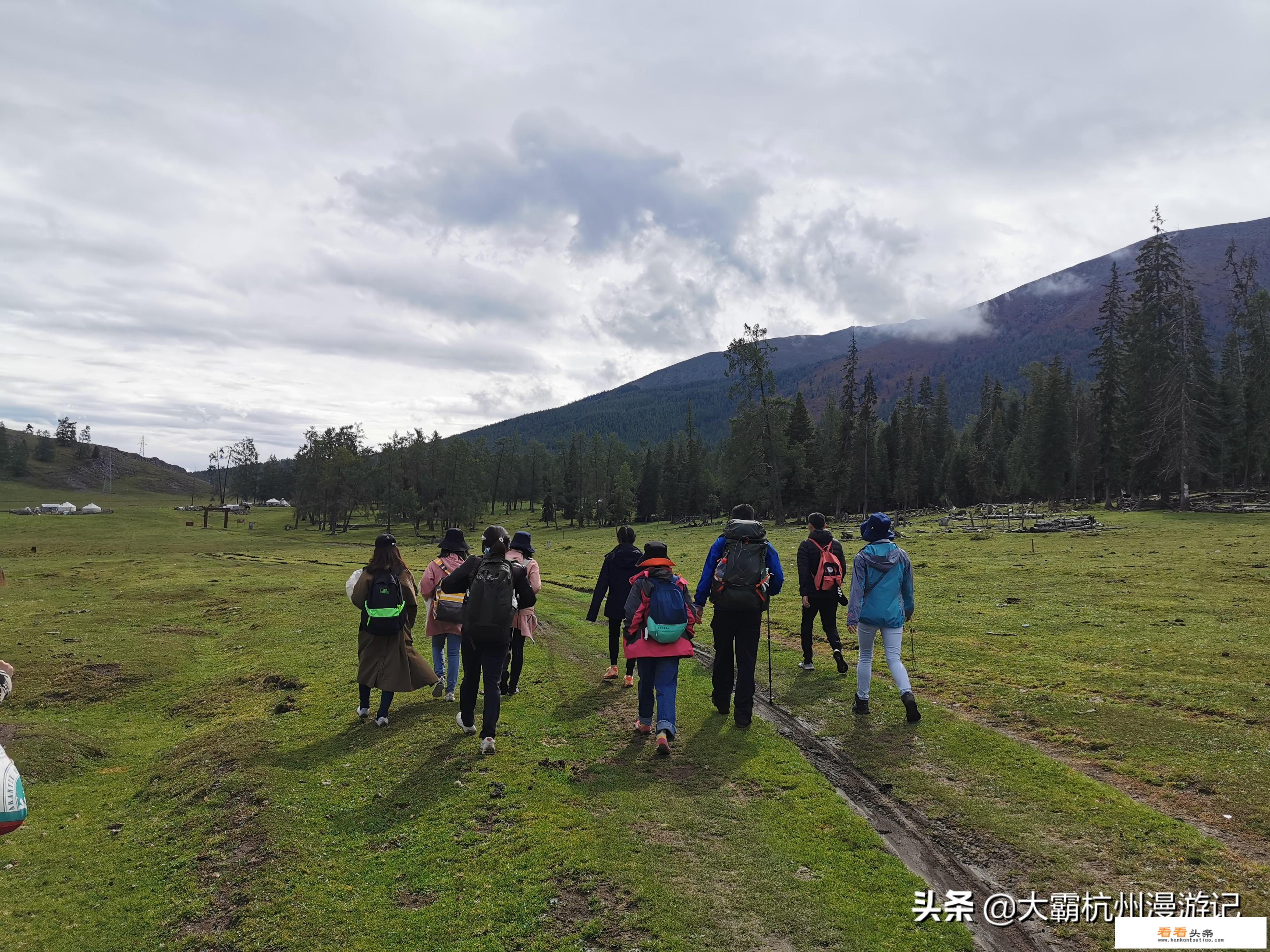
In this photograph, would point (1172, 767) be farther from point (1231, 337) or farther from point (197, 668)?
point (1231, 337)

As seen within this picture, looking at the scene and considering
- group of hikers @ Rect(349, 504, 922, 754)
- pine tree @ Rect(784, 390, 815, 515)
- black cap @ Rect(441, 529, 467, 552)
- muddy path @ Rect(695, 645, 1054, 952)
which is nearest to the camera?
muddy path @ Rect(695, 645, 1054, 952)

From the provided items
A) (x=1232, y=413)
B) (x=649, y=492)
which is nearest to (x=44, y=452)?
(x=649, y=492)

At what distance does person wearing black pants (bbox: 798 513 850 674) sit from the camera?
13.2 m

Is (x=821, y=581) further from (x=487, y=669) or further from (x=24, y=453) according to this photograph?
(x=24, y=453)

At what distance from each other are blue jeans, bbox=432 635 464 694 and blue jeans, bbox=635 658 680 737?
3.69 m

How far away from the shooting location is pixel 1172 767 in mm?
8266

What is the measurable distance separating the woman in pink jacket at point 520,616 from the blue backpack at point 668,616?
1.99 meters

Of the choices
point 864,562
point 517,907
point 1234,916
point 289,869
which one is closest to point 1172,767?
point 1234,916

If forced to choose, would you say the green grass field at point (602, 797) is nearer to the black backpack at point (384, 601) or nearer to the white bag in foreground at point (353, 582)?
the black backpack at point (384, 601)

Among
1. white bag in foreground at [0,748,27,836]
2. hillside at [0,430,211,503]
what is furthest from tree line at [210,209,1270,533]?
hillside at [0,430,211,503]

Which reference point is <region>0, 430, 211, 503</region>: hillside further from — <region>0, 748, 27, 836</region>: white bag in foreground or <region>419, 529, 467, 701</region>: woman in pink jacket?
<region>0, 748, 27, 836</region>: white bag in foreground

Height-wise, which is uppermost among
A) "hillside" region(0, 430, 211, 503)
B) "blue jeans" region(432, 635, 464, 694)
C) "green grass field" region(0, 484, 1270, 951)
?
"hillside" region(0, 430, 211, 503)

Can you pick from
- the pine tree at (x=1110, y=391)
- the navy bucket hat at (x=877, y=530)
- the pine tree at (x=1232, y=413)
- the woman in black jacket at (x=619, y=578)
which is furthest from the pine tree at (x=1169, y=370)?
the woman in black jacket at (x=619, y=578)

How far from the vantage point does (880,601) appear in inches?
410
